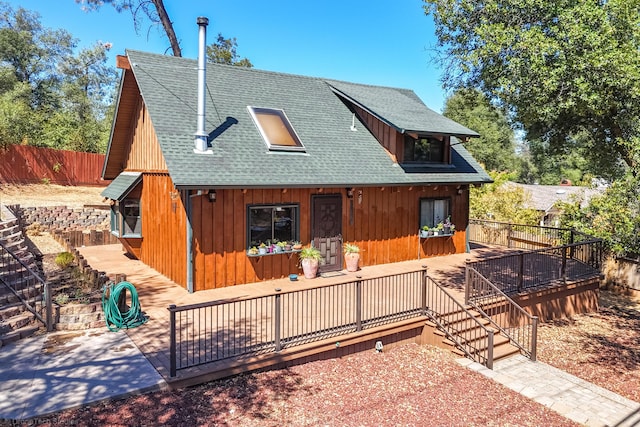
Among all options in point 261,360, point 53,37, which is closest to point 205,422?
point 261,360

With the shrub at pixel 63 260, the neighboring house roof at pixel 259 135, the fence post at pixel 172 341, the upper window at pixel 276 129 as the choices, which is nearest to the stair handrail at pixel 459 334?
the neighboring house roof at pixel 259 135

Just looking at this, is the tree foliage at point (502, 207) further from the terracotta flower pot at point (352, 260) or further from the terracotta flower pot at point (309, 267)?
the terracotta flower pot at point (309, 267)

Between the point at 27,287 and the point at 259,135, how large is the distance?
21.4 ft

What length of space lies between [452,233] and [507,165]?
105 ft

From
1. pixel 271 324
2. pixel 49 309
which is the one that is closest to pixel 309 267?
pixel 271 324

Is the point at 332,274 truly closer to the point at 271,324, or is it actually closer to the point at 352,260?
the point at 352,260

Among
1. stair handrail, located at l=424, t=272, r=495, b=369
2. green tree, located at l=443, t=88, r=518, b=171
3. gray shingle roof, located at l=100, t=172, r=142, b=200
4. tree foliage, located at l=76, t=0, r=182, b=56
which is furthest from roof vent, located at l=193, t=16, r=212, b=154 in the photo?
green tree, located at l=443, t=88, r=518, b=171

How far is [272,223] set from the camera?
11312mm

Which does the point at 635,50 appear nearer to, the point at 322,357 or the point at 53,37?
the point at 322,357

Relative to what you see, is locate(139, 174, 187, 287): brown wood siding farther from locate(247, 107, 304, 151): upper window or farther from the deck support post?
the deck support post

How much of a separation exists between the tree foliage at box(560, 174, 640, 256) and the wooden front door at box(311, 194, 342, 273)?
26.3 feet

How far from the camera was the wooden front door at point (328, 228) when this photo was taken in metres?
12.0

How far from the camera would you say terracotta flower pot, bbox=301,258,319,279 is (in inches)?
452

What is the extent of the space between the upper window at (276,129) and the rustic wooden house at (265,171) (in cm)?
4
